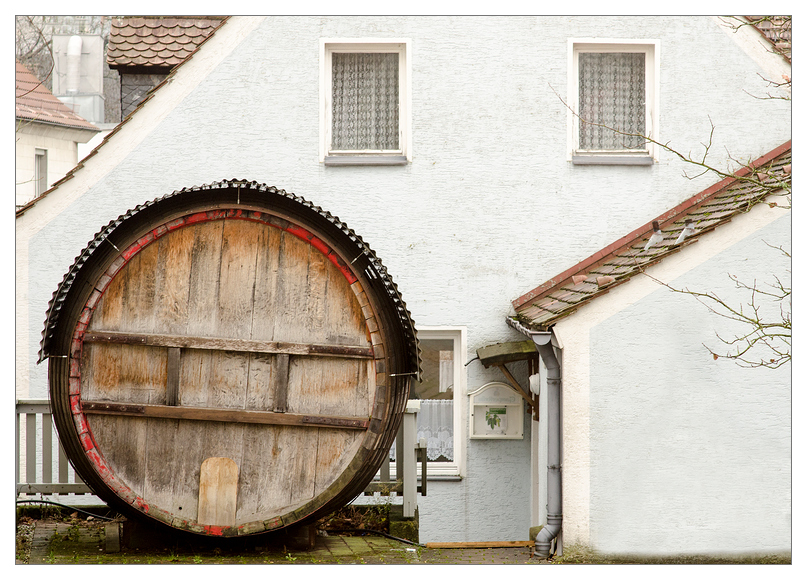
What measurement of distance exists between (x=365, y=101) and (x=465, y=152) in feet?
3.39

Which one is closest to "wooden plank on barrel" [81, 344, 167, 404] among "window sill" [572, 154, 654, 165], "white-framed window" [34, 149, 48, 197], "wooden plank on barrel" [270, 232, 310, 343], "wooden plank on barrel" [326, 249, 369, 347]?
"wooden plank on barrel" [270, 232, 310, 343]

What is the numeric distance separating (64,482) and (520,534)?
3904mm

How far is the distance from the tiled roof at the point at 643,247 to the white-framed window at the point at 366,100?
1823 millimetres

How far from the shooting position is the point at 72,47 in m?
15.4

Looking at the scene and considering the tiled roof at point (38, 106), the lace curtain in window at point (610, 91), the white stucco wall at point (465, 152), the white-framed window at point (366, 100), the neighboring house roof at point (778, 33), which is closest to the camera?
the neighboring house roof at point (778, 33)

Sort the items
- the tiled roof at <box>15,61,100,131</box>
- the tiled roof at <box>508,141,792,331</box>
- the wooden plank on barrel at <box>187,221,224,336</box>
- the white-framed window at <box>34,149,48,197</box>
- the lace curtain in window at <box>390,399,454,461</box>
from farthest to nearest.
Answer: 1. the white-framed window at <box>34,149,48,197</box>
2. the tiled roof at <box>15,61,100,131</box>
3. the lace curtain in window at <box>390,399,454,461</box>
4. the tiled roof at <box>508,141,792,331</box>
5. the wooden plank on barrel at <box>187,221,224,336</box>

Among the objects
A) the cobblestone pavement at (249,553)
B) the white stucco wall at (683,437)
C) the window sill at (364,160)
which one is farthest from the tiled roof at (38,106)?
the white stucco wall at (683,437)

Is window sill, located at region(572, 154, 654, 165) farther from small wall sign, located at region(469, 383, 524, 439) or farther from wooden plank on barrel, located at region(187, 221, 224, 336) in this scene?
wooden plank on barrel, located at region(187, 221, 224, 336)

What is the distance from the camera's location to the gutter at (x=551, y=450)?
611 cm

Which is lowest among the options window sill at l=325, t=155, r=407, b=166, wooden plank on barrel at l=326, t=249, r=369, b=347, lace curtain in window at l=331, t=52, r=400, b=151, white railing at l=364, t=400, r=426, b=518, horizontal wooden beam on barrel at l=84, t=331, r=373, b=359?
white railing at l=364, t=400, r=426, b=518

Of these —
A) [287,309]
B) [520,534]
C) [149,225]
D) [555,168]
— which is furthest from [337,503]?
[555,168]

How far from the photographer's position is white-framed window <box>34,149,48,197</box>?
12930mm

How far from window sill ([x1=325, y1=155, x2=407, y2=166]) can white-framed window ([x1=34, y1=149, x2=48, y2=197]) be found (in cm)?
720

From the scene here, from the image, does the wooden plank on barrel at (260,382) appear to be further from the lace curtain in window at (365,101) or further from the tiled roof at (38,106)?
the tiled roof at (38,106)
